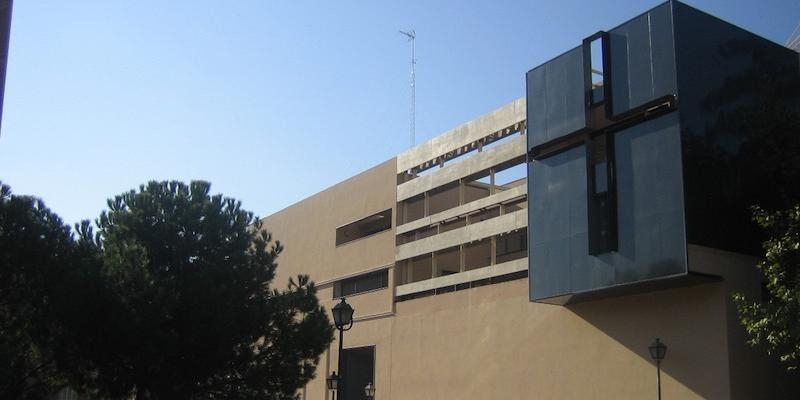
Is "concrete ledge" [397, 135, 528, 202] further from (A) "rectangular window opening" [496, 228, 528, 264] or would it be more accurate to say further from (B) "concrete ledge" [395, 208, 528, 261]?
(A) "rectangular window opening" [496, 228, 528, 264]

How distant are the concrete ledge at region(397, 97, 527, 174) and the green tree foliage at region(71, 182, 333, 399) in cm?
884

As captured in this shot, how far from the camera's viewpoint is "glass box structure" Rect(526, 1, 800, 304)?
74.4 feet

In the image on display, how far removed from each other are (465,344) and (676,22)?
518 inches

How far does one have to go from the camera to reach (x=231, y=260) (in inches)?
982

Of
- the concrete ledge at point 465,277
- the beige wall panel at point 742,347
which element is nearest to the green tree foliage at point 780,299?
the beige wall panel at point 742,347

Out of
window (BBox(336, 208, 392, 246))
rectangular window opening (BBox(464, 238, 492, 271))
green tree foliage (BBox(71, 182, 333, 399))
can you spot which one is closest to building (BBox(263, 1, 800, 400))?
rectangular window opening (BBox(464, 238, 492, 271))

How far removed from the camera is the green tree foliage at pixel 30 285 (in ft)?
70.7

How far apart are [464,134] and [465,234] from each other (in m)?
3.55

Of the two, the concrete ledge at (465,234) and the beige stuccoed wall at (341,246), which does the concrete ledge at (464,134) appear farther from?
the concrete ledge at (465,234)

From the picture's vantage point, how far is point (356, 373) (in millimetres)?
39281

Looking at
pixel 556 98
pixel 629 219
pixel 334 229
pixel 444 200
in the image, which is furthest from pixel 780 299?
pixel 334 229

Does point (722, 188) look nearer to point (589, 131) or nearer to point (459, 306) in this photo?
point (589, 131)

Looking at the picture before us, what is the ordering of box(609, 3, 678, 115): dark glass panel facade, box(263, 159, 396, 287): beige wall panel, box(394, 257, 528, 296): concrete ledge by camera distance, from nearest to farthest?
1. box(609, 3, 678, 115): dark glass panel facade
2. box(394, 257, 528, 296): concrete ledge
3. box(263, 159, 396, 287): beige wall panel

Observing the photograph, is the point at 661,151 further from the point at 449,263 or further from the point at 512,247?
the point at 449,263
